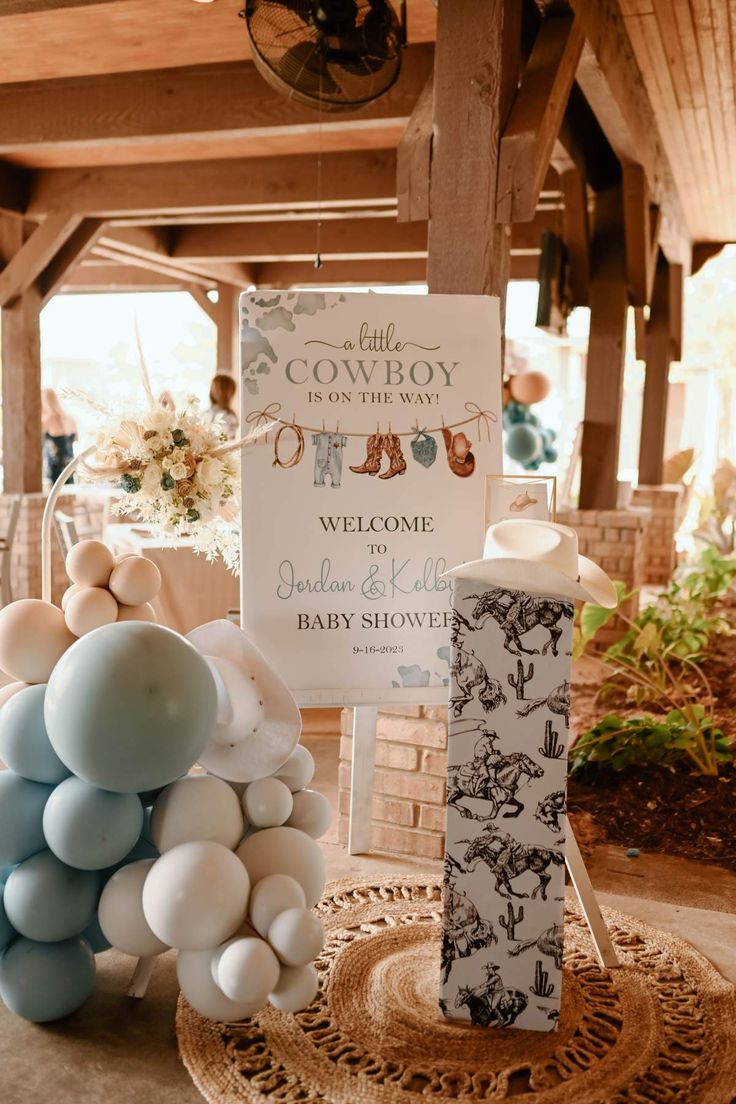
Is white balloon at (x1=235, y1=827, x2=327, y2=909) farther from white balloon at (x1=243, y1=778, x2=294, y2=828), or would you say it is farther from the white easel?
the white easel

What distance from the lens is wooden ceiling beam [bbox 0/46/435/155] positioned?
4.13 m

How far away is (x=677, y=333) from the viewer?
26.6 ft

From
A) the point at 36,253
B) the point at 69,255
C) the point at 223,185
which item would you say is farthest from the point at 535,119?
→ the point at 69,255

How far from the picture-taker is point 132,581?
88.9 inches

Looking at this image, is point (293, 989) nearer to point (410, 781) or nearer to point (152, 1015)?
point (152, 1015)

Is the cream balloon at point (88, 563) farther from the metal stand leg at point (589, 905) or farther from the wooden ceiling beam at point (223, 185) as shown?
the wooden ceiling beam at point (223, 185)

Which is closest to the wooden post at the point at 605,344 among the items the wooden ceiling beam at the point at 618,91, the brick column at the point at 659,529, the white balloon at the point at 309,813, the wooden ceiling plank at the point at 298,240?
the wooden ceiling beam at the point at 618,91

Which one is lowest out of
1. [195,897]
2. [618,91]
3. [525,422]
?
[195,897]

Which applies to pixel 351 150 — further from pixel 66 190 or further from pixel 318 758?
pixel 318 758

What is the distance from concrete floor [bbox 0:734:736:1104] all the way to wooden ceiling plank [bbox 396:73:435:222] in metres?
1.86

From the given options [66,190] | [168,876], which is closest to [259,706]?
[168,876]

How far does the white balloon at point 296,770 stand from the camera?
2.30 m

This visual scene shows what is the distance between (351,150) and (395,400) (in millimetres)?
3737

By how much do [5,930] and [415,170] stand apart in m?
2.10
